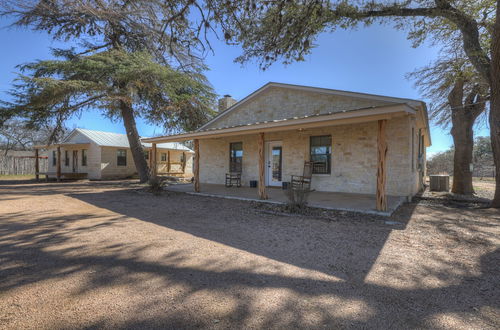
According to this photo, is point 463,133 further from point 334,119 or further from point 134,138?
point 134,138

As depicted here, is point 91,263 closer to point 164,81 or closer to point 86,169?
point 164,81

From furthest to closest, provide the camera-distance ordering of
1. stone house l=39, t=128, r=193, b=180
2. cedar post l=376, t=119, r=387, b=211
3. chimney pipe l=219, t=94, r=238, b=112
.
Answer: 1. stone house l=39, t=128, r=193, b=180
2. chimney pipe l=219, t=94, r=238, b=112
3. cedar post l=376, t=119, r=387, b=211

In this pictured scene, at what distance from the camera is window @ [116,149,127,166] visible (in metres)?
17.3

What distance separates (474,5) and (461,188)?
6.17m

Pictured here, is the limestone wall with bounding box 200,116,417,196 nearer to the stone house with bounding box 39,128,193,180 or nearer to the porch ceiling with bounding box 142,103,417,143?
the porch ceiling with bounding box 142,103,417,143

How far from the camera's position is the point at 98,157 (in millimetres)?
16234

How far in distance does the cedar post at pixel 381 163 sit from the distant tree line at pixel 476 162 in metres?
17.4

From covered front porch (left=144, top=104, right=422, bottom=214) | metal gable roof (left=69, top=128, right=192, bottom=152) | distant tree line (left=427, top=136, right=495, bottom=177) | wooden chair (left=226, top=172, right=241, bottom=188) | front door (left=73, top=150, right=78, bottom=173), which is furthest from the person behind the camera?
distant tree line (left=427, top=136, right=495, bottom=177)

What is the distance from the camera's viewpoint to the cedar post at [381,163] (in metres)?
5.18

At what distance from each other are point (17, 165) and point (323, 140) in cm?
2545

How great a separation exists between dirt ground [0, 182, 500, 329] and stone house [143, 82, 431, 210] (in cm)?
206

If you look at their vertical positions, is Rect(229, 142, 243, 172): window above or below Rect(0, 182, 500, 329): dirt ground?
above

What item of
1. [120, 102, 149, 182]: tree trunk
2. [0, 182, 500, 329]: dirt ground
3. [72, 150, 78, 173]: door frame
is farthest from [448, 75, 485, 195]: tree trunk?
[72, 150, 78, 173]: door frame

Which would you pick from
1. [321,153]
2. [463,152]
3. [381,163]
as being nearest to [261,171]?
[321,153]
